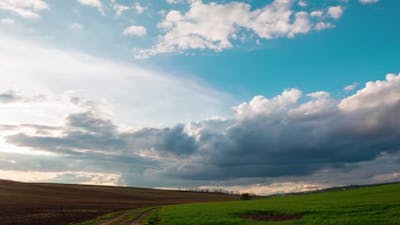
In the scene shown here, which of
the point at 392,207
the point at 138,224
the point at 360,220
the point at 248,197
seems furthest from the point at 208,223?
the point at 248,197

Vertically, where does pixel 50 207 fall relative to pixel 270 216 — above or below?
above

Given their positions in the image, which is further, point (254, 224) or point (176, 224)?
point (176, 224)

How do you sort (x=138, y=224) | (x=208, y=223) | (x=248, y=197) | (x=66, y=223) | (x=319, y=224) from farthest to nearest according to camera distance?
(x=248, y=197)
(x=66, y=223)
(x=138, y=224)
(x=208, y=223)
(x=319, y=224)

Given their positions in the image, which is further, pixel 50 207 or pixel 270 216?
pixel 50 207

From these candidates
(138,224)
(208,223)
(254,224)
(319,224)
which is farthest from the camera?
(138,224)

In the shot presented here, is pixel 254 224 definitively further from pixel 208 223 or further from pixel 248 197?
pixel 248 197

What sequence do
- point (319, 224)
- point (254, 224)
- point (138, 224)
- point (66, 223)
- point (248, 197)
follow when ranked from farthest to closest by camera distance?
point (248, 197) < point (66, 223) < point (138, 224) < point (254, 224) < point (319, 224)

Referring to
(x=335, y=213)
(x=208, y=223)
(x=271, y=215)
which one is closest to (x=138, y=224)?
(x=208, y=223)

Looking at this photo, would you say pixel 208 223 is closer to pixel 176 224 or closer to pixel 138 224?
pixel 176 224

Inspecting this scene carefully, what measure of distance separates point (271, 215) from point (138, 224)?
16.2 meters

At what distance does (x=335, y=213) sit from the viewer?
148ft

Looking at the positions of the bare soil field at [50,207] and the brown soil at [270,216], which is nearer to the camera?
the brown soil at [270,216]

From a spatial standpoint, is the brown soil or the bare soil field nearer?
the brown soil

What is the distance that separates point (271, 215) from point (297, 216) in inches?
201
